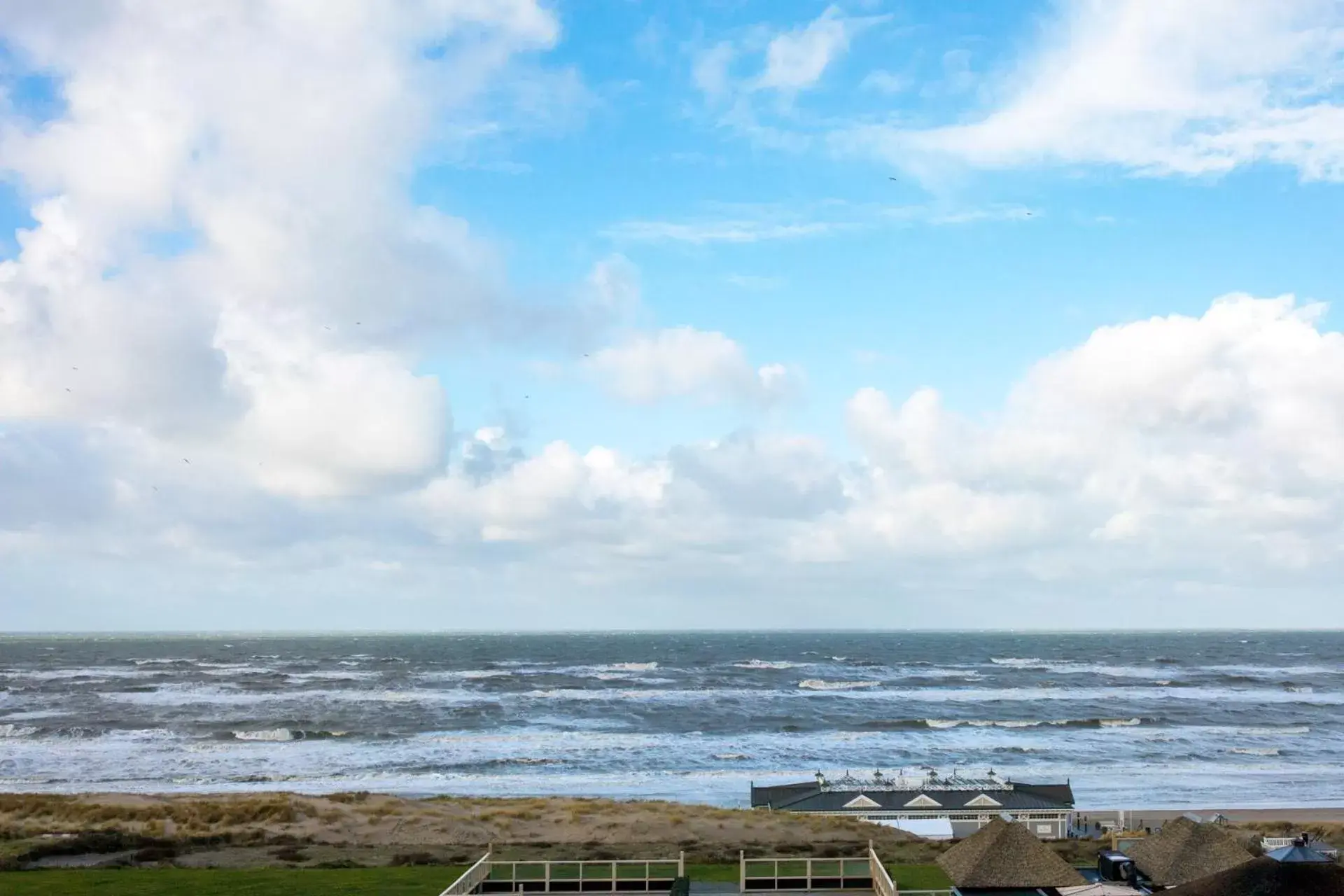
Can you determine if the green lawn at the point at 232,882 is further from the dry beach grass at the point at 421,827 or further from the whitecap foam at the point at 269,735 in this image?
the whitecap foam at the point at 269,735

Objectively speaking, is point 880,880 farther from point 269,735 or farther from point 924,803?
point 269,735

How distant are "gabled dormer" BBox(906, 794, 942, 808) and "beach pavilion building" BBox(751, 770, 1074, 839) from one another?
2cm

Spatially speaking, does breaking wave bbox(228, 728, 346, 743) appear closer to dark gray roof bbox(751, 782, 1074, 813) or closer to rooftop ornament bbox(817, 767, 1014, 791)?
rooftop ornament bbox(817, 767, 1014, 791)

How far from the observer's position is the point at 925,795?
30016 millimetres

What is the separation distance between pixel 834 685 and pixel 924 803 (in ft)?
196

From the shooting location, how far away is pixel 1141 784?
39750mm

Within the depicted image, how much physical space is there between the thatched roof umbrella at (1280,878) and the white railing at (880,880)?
15.4ft

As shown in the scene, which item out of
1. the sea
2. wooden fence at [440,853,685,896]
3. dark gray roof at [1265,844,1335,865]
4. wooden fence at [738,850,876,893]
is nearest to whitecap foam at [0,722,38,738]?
the sea

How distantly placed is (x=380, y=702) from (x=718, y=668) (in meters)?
49.0

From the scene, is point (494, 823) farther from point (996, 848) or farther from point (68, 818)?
point (996, 848)

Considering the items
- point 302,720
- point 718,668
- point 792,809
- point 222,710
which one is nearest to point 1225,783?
point 792,809

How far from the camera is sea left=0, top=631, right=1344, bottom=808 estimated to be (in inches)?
1603

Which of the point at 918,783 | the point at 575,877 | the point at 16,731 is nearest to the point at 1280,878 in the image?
the point at 575,877

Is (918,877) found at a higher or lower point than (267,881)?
lower
